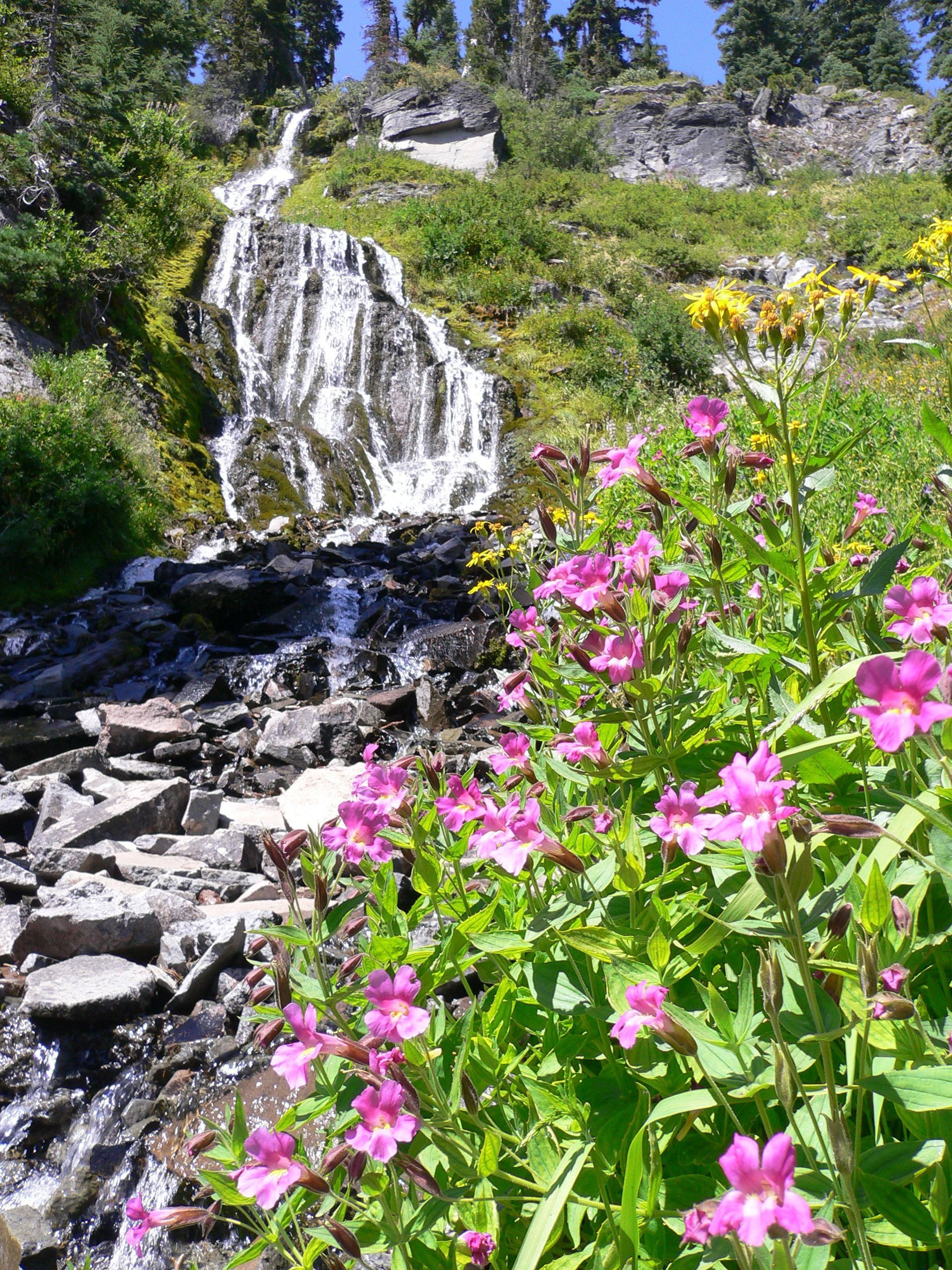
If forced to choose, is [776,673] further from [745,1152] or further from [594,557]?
[745,1152]

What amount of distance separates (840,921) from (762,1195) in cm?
26

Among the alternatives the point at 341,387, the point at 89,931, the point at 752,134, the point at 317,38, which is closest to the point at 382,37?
the point at 317,38

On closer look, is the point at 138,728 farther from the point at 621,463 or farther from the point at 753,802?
the point at 753,802

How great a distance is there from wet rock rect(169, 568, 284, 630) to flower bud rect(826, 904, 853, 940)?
7899 millimetres

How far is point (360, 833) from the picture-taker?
125cm

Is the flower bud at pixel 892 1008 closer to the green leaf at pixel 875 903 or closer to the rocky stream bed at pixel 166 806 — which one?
the green leaf at pixel 875 903

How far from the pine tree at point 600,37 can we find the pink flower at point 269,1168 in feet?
169

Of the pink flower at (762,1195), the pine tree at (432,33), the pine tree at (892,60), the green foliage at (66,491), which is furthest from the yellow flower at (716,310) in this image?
the pine tree at (892,60)

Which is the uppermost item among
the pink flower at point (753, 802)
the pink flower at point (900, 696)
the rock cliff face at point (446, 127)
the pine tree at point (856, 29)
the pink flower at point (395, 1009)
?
the pine tree at point (856, 29)

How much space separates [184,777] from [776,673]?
4400mm

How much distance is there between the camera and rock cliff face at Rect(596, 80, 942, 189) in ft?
109

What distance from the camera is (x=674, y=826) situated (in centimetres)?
104

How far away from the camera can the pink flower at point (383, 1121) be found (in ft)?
2.63

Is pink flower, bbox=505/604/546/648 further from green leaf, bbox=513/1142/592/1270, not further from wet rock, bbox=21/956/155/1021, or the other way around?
wet rock, bbox=21/956/155/1021
